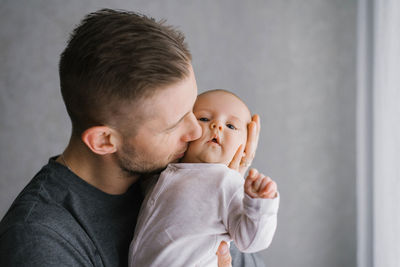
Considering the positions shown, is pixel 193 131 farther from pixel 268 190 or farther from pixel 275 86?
pixel 275 86

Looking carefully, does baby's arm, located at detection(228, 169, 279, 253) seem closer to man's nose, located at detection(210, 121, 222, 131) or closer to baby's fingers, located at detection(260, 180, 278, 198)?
baby's fingers, located at detection(260, 180, 278, 198)

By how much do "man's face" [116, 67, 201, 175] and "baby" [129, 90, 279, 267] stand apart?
6cm

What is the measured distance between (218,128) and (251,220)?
14.7 inches

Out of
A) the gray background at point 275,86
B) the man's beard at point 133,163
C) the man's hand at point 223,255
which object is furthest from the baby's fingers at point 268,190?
the gray background at point 275,86

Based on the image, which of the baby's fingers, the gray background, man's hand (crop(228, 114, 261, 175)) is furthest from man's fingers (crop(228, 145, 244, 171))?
the gray background

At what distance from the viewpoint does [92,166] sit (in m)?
1.13

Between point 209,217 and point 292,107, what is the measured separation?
138 cm

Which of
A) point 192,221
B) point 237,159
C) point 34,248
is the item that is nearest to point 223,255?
point 192,221

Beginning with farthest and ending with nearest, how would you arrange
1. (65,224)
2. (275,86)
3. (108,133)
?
(275,86) → (108,133) → (65,224)

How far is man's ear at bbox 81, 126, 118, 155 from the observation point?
1058mm

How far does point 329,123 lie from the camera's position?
2.22m

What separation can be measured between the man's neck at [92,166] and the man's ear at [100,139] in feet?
0.14

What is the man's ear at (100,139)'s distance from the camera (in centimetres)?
106

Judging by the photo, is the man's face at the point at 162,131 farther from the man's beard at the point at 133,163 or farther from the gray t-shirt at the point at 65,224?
the gray t-shirt at the point at 65,224
